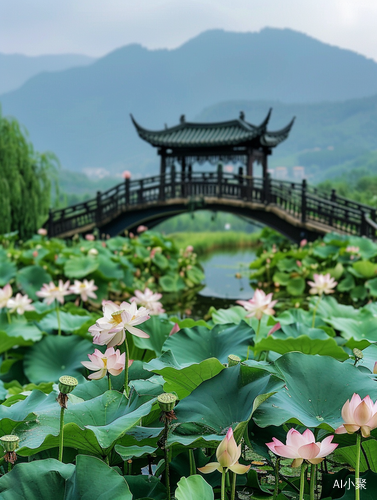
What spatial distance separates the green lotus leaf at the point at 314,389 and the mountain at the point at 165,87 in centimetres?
14380

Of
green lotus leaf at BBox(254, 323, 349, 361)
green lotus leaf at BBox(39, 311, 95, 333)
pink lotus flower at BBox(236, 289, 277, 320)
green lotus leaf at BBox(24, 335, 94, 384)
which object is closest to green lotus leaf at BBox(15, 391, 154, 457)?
green lotus leaf at BBox(254, 323, 349, 361)

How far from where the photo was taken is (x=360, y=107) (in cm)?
11738

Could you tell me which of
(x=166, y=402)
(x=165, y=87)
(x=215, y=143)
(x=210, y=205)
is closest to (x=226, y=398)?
(x=166, y=402)

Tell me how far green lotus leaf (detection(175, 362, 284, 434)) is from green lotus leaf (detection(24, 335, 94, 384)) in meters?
1.40

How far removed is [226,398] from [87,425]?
270mm

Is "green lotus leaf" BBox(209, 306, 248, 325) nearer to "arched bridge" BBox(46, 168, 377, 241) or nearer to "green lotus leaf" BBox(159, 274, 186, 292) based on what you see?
"green lotus leaf" BBox(159, 274, 186, 292)

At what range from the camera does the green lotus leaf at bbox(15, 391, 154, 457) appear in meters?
0.79

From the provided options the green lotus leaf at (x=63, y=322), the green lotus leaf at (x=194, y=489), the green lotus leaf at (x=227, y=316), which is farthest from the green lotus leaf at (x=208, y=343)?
the green lotus leaf at (x=63, y=322)

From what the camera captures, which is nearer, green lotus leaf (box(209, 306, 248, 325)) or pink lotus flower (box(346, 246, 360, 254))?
green lotus leaf (box(209, 306, 248, 325))

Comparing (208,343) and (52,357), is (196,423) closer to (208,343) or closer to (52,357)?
(208,343)

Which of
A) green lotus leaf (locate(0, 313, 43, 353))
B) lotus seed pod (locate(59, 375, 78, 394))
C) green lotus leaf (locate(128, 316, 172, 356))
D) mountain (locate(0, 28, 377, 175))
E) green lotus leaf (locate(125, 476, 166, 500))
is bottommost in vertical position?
green lotus leaf (locate(0, 313, 43, 353))

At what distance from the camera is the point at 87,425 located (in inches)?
34.4

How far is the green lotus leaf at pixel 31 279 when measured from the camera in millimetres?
5457

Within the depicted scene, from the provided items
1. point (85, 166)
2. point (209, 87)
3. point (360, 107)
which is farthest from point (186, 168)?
point (209, 87)
